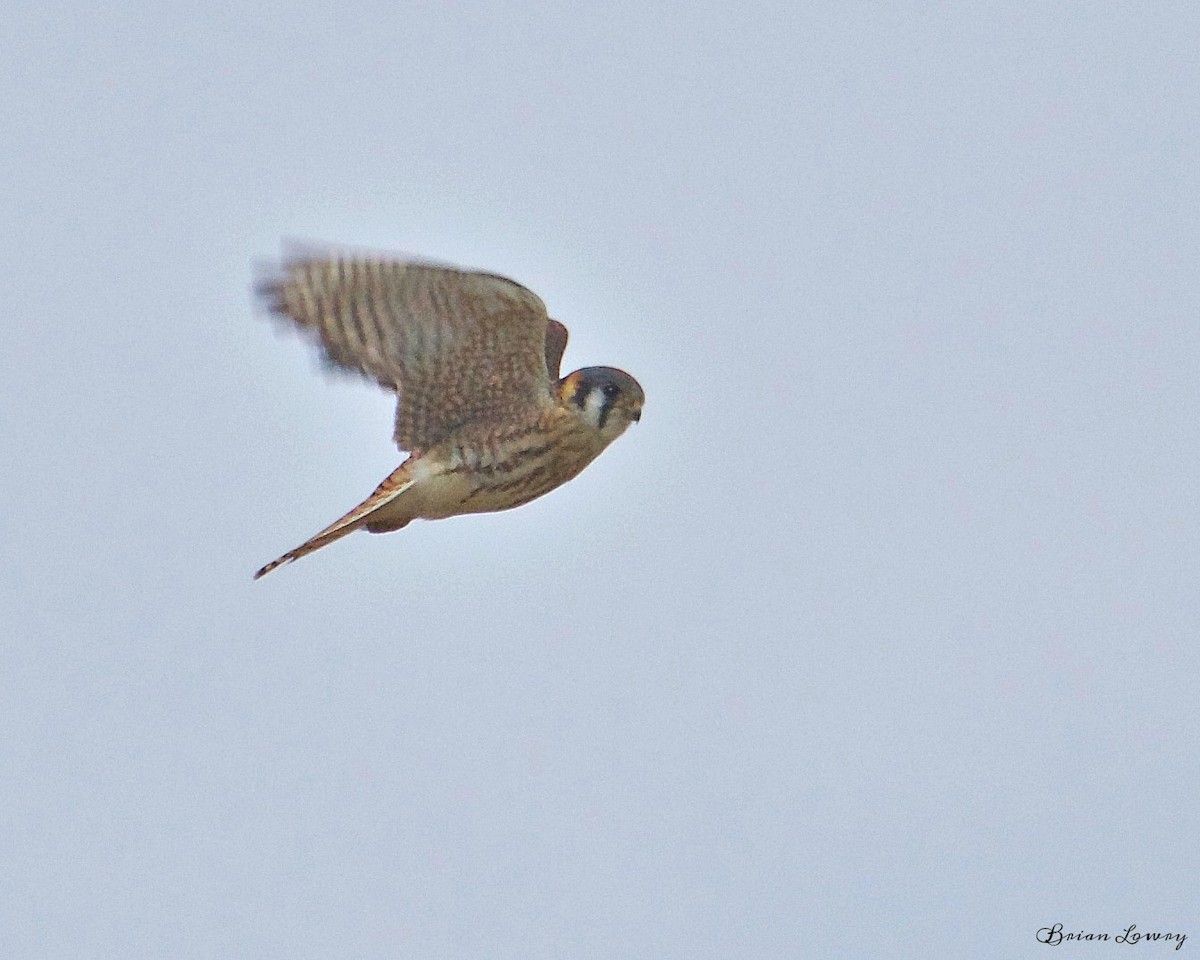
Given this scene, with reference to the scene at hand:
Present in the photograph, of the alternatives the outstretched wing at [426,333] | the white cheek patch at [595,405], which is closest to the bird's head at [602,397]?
the white cheek patch at [595,405]

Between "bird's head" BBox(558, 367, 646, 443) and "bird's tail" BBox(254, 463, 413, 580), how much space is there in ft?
3.00

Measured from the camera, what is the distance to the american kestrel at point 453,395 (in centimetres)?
1151

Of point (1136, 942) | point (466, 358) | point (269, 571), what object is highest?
point (466, 358)

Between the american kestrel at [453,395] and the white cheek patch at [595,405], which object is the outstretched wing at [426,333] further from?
the white cheek patch at [595,405]

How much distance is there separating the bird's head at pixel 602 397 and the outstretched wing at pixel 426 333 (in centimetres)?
14

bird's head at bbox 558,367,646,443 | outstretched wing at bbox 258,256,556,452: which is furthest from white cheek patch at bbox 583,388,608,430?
outstretched wing at bbox 258,256,556,452

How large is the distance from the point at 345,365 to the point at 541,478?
1140 millimetres

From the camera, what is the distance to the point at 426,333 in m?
11.6

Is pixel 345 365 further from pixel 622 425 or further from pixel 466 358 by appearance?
pixel 622 425

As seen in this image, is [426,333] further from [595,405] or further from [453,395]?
[595,405]

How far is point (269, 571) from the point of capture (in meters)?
11.4

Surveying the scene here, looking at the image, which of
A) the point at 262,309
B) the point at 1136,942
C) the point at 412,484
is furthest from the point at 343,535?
the point at 1136,942

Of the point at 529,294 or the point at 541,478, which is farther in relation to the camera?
the point at 541,478

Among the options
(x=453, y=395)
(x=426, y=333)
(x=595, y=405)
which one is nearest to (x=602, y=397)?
(x=595, y=405)
